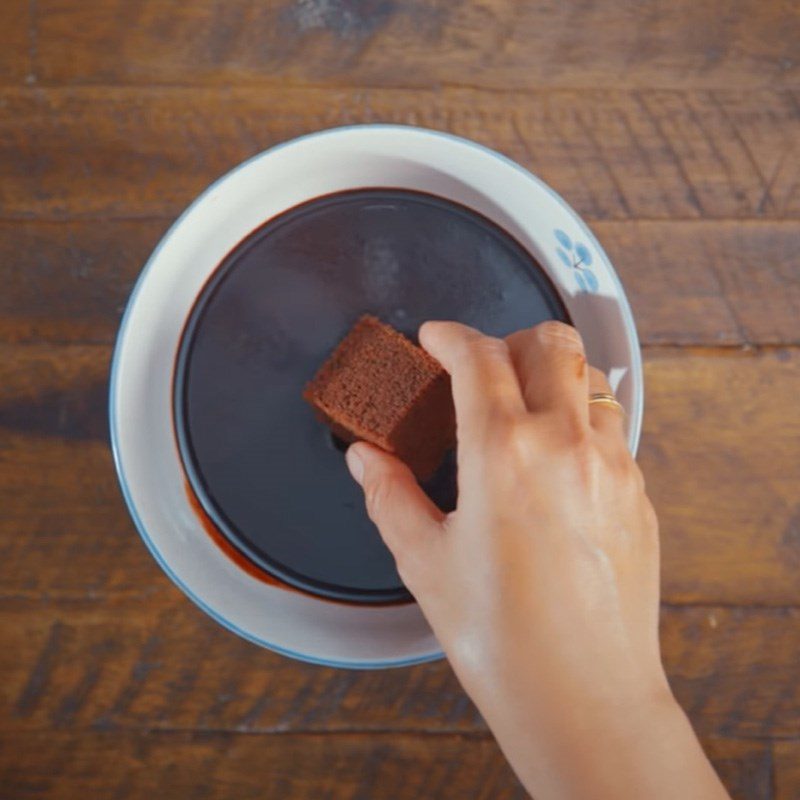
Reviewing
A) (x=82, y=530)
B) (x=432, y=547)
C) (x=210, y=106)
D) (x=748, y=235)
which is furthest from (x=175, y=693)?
(x=748, y=235)

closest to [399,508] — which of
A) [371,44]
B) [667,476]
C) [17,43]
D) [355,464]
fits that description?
[355,464]

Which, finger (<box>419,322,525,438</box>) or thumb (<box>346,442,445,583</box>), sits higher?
finger (<box>419,322,525,438</box>)

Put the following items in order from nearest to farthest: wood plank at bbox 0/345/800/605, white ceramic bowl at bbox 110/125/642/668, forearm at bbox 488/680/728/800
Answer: forearm at bbox 488/680/728/800
white ceramic bowl at bbox 110/125/642/668
wood plank at bbox 0/345/800/605

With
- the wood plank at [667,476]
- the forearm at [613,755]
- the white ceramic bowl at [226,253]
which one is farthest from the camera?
the wood plank at [667,476]

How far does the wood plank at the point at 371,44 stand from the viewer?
774mm

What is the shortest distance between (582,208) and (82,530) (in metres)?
0.53

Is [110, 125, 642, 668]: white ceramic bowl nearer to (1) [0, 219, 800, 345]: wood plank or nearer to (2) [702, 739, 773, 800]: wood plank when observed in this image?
(1) [0, 219, 800, 345]: wood plank

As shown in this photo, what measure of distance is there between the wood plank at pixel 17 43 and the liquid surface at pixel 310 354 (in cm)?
28

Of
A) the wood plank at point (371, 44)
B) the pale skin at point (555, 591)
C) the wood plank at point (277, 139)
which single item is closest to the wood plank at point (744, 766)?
the pale skin at point (555, 591)

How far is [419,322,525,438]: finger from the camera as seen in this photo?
0.55 meters

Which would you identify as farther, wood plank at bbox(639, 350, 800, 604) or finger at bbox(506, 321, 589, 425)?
wood plank at bbox(639, 350, 800, 604)

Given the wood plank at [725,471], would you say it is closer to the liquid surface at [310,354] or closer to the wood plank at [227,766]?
the liquid surface at [310,354]

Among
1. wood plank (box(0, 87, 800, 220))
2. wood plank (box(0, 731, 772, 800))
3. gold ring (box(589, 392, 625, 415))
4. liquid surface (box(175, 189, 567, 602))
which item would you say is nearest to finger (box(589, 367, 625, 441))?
gold ring (box(589, 392, 625, 415))

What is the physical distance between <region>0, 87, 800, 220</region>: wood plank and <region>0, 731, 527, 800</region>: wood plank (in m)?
0.48
